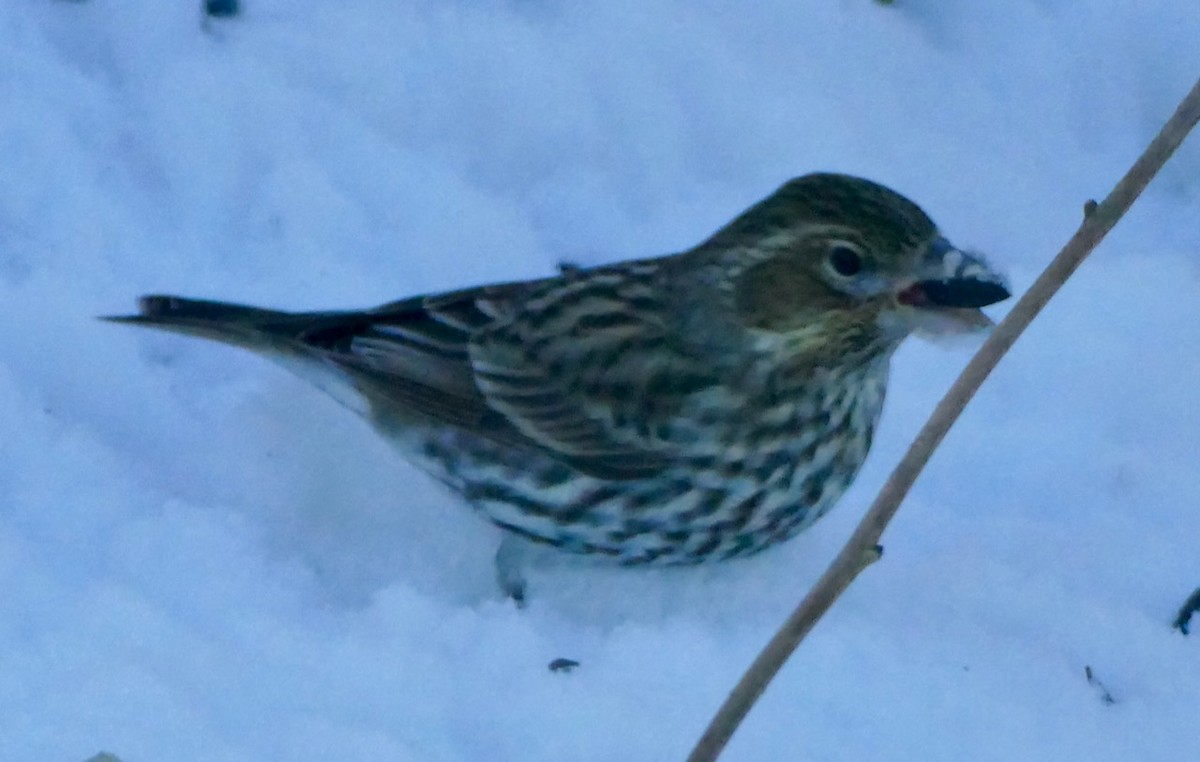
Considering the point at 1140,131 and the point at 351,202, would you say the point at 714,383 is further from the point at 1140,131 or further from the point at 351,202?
the point at 1140,131

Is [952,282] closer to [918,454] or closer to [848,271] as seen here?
[848,271]

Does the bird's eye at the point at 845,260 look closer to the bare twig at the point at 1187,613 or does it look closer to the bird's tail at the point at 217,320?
the bare twig at the point at 1187,613

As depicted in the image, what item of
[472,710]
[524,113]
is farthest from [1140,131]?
[472,710]

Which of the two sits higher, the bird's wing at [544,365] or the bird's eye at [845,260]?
the bird's eye at [845,260]

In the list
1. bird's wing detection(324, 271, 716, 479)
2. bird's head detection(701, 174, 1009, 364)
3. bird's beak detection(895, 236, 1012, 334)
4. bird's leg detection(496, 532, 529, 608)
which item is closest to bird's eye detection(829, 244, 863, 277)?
bird's head detection(701, 174, 1009, 364)

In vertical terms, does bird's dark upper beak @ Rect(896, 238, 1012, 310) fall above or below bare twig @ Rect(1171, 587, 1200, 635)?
above

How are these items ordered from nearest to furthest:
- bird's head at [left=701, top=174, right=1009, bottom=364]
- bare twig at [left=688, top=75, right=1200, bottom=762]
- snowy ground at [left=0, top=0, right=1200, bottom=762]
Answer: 1. bare twig at [left=688, top=75, right=1200, bottom=762]
2. snowy ground at [left=0, top=0, right=1200, bottom=762]
3. bird's head at [left=701, top=174, right=1009, bottom=364]

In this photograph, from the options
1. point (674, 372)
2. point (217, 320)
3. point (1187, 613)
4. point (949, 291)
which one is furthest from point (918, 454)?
point (217, 320)

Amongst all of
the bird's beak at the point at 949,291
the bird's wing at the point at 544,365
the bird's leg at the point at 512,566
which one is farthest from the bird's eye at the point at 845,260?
the bird's leg at the point at 512,566

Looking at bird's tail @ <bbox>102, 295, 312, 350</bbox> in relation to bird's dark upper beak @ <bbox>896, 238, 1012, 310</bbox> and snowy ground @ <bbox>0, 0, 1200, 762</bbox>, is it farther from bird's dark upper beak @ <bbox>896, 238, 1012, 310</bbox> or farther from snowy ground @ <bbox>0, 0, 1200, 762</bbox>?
bird's dark upper beak @ <bbox>896, 238, 1012, 310</bbox>
